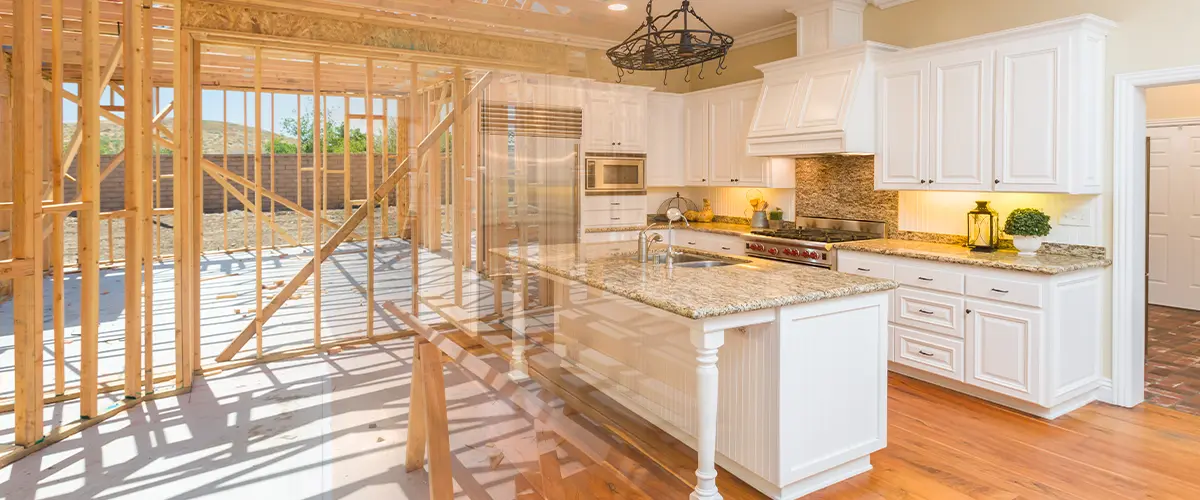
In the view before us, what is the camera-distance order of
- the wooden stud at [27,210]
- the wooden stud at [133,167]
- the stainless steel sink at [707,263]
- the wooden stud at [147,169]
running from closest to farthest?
1. the wooden stud at [27,210]
2. the stainless steel sink at [707,263]
3. the wooden stud at [133,167]
4. the wooden stud at [147,169]

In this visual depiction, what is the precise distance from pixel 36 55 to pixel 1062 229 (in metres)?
5.70

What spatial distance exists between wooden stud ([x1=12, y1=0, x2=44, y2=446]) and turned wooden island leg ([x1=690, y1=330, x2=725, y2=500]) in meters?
3.07

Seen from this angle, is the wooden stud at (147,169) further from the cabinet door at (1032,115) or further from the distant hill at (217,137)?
the distant hill at (217,137)

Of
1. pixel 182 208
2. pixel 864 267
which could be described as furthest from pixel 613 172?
pixel 182 208

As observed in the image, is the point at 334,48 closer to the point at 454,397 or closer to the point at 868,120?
the point at 454,397

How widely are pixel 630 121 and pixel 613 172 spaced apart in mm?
521

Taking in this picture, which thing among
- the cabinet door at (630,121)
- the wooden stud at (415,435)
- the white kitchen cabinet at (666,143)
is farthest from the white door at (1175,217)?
the wooden stud at (415,435)

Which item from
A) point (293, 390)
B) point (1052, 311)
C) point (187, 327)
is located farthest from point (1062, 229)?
point (187, 327)

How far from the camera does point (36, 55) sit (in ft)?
9.76

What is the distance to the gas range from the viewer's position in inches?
182

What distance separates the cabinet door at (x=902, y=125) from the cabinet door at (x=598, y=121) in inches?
94.2

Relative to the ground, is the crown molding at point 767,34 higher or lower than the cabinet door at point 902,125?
higher

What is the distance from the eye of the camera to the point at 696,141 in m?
6.36

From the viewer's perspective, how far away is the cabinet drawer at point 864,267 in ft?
13.8
